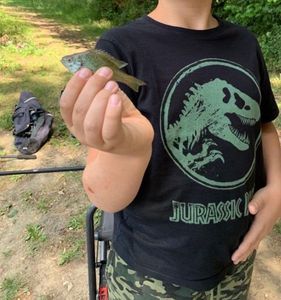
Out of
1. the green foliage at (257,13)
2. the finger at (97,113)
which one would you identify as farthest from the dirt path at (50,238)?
the green foliage at (257,13)

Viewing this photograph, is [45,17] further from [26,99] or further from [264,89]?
[264,89]

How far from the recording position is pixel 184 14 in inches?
42.9

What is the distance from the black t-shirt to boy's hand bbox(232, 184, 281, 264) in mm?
24

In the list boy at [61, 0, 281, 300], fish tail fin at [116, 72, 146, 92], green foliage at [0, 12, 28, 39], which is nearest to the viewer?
fish tail fin at [116, 72, 146, 92]

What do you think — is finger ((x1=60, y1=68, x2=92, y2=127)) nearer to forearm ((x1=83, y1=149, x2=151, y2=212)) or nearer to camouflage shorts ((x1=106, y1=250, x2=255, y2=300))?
forearm ((x1=83, y1=149, x2=151, y2=212))

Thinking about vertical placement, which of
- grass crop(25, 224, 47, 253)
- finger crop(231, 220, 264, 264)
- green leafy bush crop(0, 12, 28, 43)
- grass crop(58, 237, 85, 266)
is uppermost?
finger crop(231, 220, 264, 264)

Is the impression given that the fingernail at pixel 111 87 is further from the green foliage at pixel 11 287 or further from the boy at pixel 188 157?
the green foliage at pixel 11 287

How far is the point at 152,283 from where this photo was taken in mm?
1104

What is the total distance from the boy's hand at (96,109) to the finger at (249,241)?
21.4 inches

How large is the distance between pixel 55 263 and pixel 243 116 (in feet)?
6.38

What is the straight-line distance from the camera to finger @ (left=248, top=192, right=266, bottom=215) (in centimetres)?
112

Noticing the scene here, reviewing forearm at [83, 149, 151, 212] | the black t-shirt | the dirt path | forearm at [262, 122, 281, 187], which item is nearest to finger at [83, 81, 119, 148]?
forearm at [83, 149, 151, 212]

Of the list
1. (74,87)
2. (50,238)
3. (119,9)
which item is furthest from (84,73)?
(119,9)

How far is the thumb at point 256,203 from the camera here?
1.12 m
